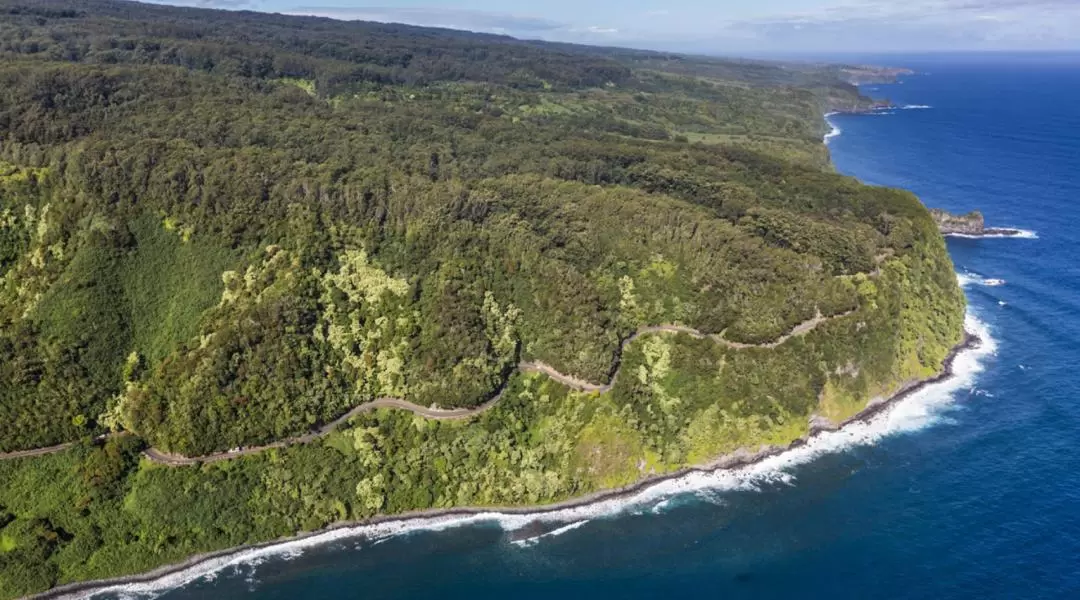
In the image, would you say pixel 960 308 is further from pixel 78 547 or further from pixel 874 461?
pixel 78 547

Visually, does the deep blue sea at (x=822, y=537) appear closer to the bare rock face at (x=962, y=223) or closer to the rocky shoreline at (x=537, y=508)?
the rocky shoreline at (x=537, y=508)

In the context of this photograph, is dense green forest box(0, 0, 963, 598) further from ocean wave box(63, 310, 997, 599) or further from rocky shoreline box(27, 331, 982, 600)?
ocean wave box(63, 310, 997, 599)

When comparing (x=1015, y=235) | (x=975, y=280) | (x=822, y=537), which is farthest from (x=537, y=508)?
(x=1015, y=235)

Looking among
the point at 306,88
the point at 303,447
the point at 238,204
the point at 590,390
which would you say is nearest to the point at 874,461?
the point at 590,390

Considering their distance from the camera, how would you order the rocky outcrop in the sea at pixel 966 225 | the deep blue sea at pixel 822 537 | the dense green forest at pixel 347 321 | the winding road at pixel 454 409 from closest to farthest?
the deep blue sea at pixel 822 537 → the dense green forest at pixel 347 321 → the winding road at pixel 454 409 → the rocky outcrop in the sea at pixel 966 225

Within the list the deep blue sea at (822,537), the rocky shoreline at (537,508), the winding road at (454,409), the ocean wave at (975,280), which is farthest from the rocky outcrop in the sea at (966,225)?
the winding road at (454,409)

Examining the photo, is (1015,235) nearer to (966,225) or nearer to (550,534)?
(966,225)
